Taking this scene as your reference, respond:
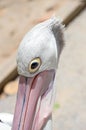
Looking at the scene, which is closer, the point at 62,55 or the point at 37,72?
the point at 37,72

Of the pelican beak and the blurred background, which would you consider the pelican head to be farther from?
the blurred background

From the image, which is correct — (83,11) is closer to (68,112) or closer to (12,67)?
(12,67)

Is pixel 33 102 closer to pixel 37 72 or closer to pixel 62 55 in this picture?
pixel 37 72

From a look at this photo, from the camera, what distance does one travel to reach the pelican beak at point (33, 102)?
207 cm

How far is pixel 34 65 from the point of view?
201 cm

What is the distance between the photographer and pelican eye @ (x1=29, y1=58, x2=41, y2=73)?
6.56ft

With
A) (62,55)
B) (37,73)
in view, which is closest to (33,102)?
(37,73)

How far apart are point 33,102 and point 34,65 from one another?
17cm

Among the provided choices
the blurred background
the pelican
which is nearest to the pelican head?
the pelican

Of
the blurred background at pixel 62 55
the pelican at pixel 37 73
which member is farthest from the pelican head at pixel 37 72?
the blurred background at pixel 62 55

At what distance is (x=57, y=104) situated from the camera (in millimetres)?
3402

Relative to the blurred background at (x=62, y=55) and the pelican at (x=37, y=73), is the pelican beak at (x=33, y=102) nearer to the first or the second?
the pelican at (x=37, y=73)

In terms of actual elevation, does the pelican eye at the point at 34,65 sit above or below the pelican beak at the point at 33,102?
above

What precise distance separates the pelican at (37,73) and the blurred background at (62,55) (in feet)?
1.77
